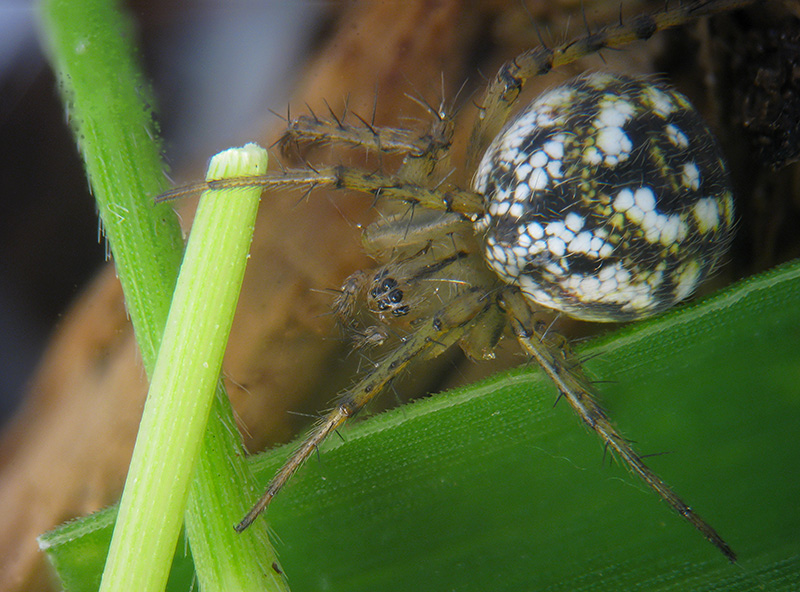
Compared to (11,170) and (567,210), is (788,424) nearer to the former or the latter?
(567,210)

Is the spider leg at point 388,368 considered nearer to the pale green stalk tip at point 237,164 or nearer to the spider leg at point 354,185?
the spider leg at point 354,185

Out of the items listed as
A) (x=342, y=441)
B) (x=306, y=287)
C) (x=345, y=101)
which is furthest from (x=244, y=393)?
(x=345, y=101)

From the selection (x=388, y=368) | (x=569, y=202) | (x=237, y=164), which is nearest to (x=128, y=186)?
(x=237, y=164)

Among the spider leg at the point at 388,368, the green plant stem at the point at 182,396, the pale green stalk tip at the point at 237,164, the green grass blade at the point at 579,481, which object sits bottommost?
the green grass blade at the point at 579,481

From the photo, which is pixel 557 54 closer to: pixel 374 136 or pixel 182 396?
pixel 374 136

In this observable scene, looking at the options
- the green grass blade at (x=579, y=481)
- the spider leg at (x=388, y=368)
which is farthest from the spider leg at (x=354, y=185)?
the green grass blade at (x=579, y=481)

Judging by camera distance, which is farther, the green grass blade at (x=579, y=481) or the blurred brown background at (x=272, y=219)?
the blurred brown background at (x=272, y=219)

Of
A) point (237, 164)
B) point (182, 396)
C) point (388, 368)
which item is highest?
point (237, 164)
